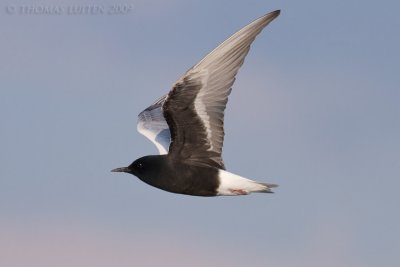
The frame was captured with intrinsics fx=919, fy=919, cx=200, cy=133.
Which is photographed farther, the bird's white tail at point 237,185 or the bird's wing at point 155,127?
the bird's wing at point 155,127

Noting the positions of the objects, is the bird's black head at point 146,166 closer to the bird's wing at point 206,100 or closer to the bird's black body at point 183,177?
the bird's black body at point 183,177

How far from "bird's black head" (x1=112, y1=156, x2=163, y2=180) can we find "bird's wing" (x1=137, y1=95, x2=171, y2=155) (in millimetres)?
1599

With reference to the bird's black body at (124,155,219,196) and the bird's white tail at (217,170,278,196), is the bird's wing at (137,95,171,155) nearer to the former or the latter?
the bird's black body at (124,155,219,196)

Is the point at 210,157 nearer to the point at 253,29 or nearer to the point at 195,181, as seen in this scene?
the point at 195,181

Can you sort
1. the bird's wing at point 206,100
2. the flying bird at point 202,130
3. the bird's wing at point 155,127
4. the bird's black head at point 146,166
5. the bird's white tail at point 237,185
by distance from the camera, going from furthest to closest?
the bird's wing at point 155,127 → the bird's black head at point 146,166 → the bird's white tail at point 237,185 → the flying bird at point 202,130 → the bird's wing at point 206,100

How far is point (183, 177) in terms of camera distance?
1739 cm

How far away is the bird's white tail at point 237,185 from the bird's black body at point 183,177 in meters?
0.12

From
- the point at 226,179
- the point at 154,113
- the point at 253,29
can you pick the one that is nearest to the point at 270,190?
the point at 226,179

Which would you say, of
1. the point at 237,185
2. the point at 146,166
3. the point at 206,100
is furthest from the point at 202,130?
the point at 146,166

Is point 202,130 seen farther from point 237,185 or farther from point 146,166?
point 146,166

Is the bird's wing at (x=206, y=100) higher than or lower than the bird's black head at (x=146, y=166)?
higher

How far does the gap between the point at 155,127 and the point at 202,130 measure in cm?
376

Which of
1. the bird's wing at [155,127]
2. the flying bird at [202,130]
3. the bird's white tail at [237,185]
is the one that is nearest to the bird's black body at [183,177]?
the flying bird at [202,130]

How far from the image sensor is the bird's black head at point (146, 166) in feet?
57.6
